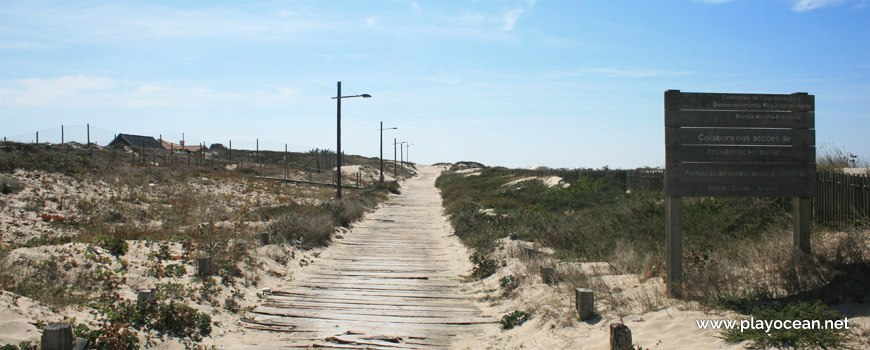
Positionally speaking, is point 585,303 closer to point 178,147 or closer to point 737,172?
point 737,172

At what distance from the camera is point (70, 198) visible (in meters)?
19.2

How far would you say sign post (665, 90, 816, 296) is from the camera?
710cm

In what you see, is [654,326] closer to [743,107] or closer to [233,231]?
[743,107]

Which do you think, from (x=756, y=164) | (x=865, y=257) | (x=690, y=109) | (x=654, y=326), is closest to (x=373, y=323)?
(x=654, y=326)

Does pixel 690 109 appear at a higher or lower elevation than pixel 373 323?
higher

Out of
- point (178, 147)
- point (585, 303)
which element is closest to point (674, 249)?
point (585, 303)

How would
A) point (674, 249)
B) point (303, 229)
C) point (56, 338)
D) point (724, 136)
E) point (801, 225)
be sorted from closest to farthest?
point (56, 338) < point (674, 249) < point (801, 225) < point (724, 136) < point (303, 229)

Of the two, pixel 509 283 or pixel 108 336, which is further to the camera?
pixel 509 283

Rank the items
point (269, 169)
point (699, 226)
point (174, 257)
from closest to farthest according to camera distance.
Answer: point (174, 257), point (699, 226), point (269, 169)

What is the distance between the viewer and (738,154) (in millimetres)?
7164

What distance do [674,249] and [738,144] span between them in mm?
1701

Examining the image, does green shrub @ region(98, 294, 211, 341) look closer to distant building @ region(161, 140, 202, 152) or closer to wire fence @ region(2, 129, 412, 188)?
wire fence @ region(2, 129, 412, 188)

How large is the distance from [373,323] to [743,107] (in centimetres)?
581

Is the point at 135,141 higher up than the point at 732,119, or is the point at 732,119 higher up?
the point at 135,141
